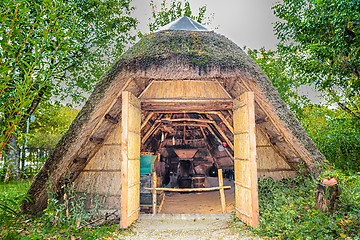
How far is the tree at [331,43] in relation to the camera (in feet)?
15.8

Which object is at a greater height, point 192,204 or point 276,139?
point 276,139

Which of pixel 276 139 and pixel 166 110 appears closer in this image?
pixel 276 139

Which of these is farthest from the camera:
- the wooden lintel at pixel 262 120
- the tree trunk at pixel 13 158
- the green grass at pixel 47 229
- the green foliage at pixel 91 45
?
the green foliage at pixel 91 45

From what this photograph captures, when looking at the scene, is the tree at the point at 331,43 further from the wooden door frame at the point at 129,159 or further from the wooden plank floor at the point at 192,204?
the wooden door frame at the point at 129,159

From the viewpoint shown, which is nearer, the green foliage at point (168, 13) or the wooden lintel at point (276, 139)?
the wooden lintel at point (276, 139)

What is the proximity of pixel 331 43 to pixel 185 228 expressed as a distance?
16.9 feet

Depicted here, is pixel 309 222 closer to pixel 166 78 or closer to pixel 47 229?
pixel 166 78

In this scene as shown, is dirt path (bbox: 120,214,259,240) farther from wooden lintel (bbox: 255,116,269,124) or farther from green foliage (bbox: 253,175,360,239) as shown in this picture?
wooden lintel (bbox: 255,116,269,124)

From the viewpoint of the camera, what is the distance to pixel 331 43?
5.11 meters

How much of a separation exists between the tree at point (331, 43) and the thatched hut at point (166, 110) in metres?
2.42

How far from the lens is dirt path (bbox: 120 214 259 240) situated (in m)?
3.24

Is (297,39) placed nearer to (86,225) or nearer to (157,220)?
(157,220)

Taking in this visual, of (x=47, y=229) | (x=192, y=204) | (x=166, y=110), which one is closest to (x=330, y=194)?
(x=166, y=110)

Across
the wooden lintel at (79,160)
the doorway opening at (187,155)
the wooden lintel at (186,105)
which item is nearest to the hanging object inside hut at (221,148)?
the doorway opening at (187,155)
